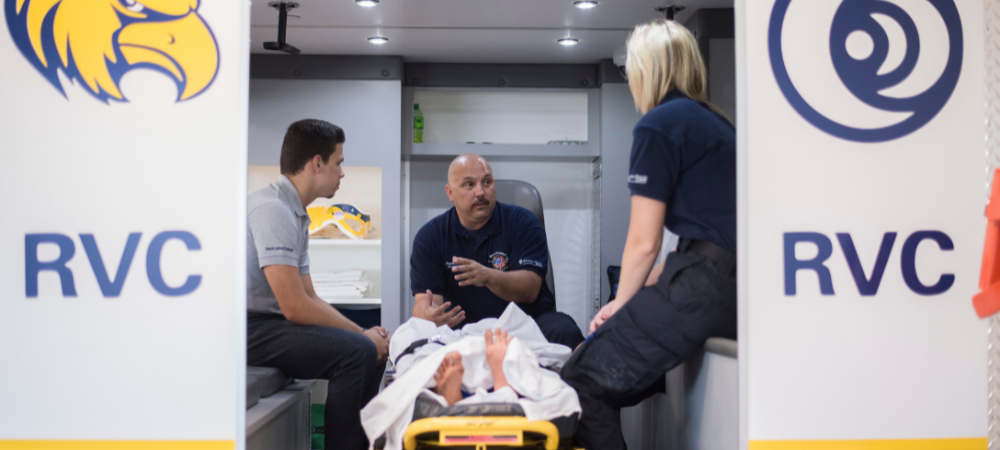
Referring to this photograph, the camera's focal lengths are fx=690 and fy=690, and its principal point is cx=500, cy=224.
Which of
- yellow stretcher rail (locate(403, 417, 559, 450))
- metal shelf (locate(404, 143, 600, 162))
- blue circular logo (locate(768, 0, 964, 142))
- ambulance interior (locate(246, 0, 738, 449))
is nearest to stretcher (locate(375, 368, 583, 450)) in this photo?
yellow stretcher rail (locate(403, 417, 559, 450))

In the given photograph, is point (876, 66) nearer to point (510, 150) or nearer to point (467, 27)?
point (467, 27)

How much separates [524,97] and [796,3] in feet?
10.1

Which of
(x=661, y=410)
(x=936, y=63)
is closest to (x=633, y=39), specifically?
(x=936, y=63)

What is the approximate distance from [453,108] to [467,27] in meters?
0.97

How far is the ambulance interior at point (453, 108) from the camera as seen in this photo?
331 cm

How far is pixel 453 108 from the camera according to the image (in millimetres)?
4441

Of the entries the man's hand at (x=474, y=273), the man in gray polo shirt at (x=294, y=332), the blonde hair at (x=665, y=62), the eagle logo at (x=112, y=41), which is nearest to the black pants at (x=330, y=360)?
the man in gray polo shirt at (x=294, y=332)

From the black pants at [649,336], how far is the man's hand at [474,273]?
93 cm

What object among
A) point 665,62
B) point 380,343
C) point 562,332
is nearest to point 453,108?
point 562,332

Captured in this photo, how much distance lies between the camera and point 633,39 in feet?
5.94

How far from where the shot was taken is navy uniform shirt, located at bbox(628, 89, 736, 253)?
1615 millimetres

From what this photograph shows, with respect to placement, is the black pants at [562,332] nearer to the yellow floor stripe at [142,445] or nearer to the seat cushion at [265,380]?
the seat cushion at [265,380]

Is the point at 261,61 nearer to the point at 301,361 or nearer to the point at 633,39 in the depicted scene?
the point at 301,361

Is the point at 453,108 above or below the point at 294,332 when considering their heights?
above
